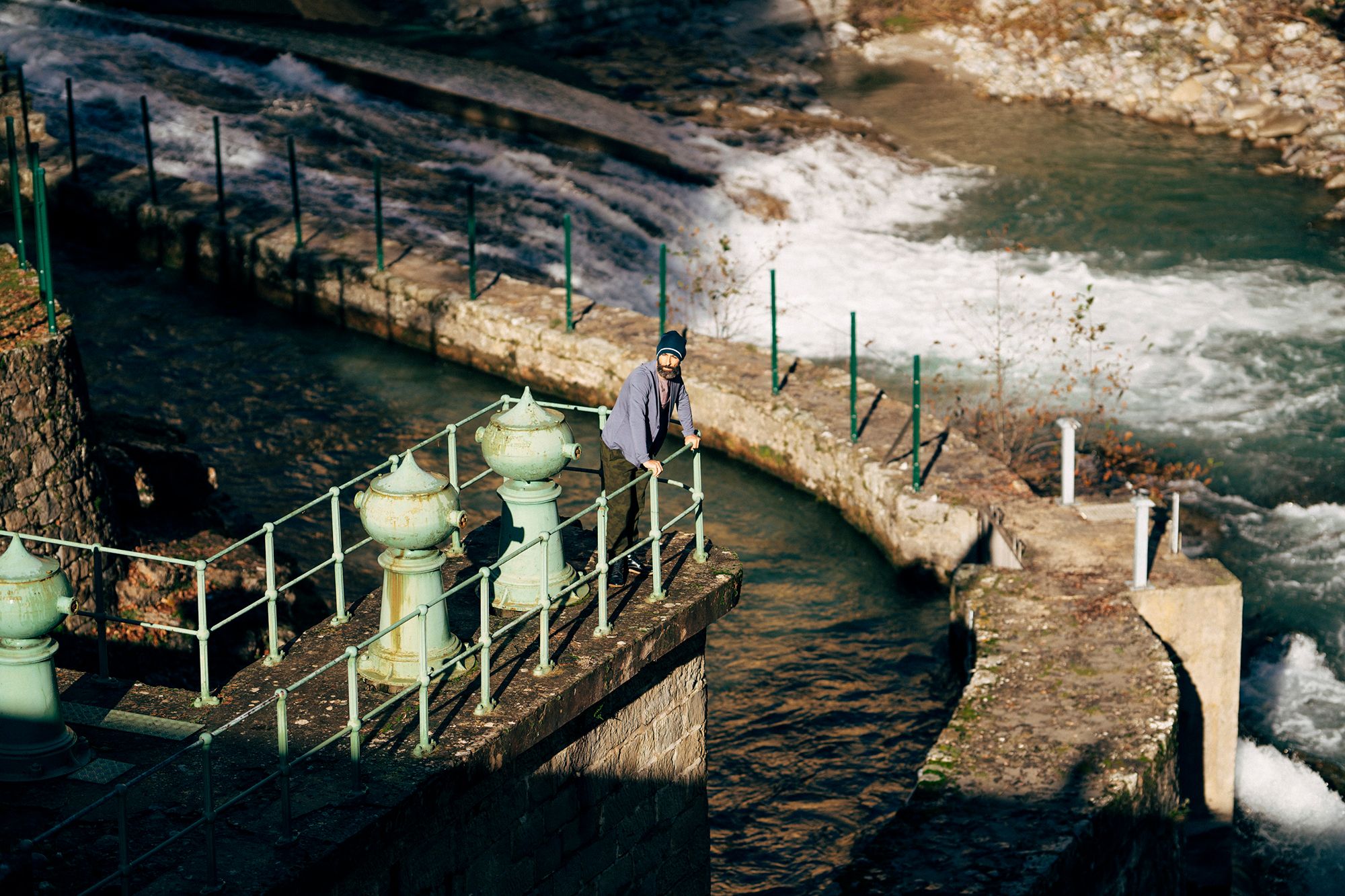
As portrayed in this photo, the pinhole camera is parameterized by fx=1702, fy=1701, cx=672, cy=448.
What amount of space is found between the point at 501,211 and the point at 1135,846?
1368 centimetres

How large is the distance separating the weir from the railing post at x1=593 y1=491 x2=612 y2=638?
42 cm

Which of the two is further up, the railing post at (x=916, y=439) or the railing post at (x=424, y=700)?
the railing post at (x=424, y=700)

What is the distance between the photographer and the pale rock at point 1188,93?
28.0 m

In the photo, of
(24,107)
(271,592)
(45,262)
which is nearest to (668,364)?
(271,592)

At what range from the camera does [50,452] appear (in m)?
10.6

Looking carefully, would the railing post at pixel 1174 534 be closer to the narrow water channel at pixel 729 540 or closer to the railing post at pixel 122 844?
the narrow water channel at pixel 729 540

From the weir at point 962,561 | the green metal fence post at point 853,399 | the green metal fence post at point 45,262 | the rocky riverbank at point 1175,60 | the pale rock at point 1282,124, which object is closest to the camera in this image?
the weir at point 962,561

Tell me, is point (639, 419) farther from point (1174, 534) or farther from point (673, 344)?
point (1174, 534)

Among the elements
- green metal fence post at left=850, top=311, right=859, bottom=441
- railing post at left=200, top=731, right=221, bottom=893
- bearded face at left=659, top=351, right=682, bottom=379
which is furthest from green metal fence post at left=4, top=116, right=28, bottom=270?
railing post at left=200, top=731, right=221, bottom=893

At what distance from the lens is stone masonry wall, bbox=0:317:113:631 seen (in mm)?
10336

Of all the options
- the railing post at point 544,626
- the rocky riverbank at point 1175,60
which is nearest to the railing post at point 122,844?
the railing post at point 544,626

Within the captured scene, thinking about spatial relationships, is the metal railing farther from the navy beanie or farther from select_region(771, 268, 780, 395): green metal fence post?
select_region(771, 268, 780, 395): green metal fence post

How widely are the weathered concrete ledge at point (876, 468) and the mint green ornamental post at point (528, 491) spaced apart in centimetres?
257

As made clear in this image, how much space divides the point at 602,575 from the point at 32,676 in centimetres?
240
